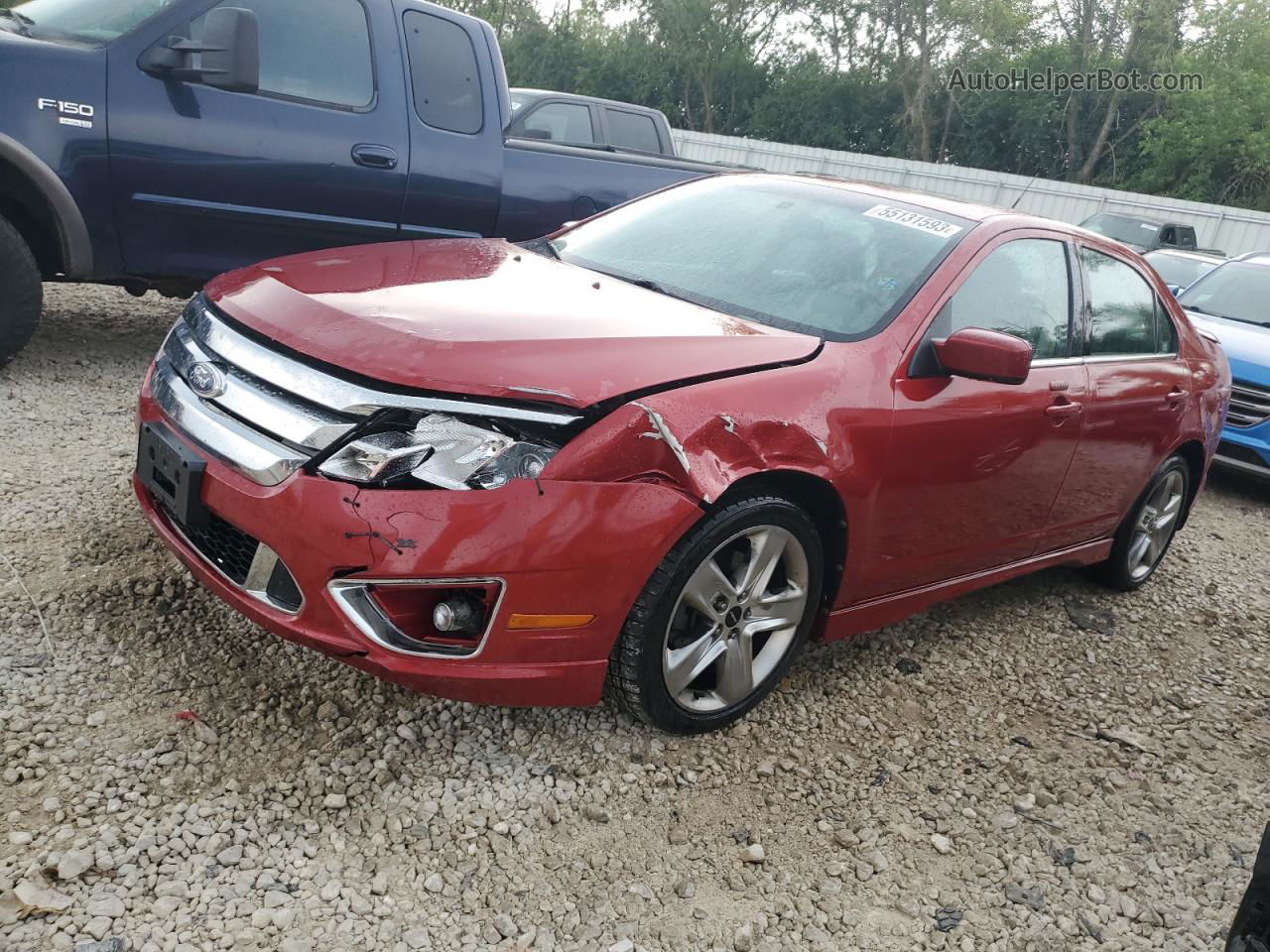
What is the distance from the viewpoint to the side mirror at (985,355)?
3055 millimetres

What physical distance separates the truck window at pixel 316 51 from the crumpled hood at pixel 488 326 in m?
2.33

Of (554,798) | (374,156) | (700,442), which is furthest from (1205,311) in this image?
(554,798)

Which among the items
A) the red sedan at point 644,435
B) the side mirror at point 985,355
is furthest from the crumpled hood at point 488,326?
the side mirror at point 985,355

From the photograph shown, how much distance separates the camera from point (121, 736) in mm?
2646

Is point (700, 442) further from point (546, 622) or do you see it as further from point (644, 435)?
point (546, 622)

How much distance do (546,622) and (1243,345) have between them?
21.5 feet

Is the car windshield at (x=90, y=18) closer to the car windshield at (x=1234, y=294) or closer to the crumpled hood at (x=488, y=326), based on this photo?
the crumpled hood at (x=488, y=326)

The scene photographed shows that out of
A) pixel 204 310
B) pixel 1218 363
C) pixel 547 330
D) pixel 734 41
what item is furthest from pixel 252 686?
pixel 734 41

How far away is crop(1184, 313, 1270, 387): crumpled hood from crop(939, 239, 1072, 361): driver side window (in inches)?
136

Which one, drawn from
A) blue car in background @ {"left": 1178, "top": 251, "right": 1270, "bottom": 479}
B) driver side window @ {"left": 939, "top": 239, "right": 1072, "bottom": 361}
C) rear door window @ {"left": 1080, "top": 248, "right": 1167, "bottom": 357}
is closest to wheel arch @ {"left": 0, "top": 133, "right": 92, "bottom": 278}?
driver side window @ {"left": 939, "top": 239, "right": 1072, "bottom": 361}

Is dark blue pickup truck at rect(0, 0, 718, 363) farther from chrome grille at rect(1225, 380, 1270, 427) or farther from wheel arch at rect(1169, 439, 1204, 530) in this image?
chrome grille at rect(1225, 380, 1270, 427)

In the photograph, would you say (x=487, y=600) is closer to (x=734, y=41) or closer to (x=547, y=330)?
(x=547, y=330)

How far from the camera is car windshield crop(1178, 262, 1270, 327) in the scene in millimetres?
7957

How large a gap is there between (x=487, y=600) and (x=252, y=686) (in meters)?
0.88
